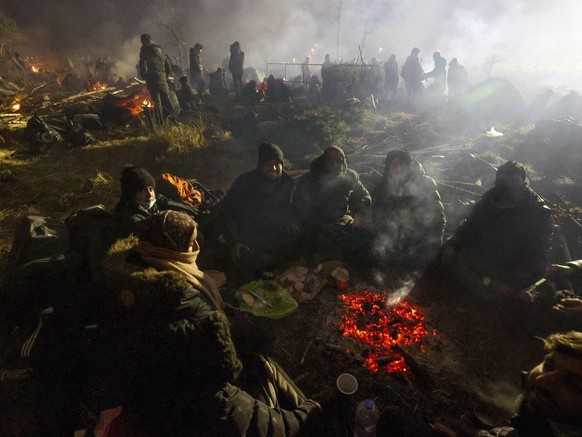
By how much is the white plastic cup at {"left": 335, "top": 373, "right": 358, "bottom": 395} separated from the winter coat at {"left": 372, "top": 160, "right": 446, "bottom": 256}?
2692 mm

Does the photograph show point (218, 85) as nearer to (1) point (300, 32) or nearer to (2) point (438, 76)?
(2) point (438, 76)

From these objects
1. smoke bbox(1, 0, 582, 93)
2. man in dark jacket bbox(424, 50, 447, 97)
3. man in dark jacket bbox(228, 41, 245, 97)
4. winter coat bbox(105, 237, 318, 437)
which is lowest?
winter coat bbox(105, 237, 318, 437)

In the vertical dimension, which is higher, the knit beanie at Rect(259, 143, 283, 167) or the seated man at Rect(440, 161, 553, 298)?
the knit beanie at Rect(259, 143, 283, 167)

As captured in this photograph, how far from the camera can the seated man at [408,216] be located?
524 cm

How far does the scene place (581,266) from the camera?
4695mm

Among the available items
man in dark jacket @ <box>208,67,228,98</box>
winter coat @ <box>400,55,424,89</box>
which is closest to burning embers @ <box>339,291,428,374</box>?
man in dark jacket @ <box>208,67,228,98</box>

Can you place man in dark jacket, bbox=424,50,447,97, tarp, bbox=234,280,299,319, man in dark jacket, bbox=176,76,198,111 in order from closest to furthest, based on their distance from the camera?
tarp, bbox=234,280,299,319 < man in dark jacket, bbox=176,76,198,111 < man in dark jacket, bbox=424,50,447,97

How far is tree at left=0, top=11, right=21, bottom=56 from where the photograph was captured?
2732 centimetres

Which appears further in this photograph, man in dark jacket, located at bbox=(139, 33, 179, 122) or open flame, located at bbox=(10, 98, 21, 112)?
open flame, located at bbox=(10, 98, 21, 112)

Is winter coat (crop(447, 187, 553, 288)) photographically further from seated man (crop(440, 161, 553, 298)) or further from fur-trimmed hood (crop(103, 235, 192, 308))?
fur-trimmed hood (crop(103, 235, 192, 308))

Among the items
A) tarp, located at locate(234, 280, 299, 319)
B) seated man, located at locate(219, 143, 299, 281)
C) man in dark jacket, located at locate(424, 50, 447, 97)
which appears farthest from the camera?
man in dark jacket, located at locate(424, 50, 447, 97)

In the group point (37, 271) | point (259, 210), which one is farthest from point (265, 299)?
point (37, 271)

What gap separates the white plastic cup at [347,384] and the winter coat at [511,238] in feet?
9.69

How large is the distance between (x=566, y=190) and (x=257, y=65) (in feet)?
129
